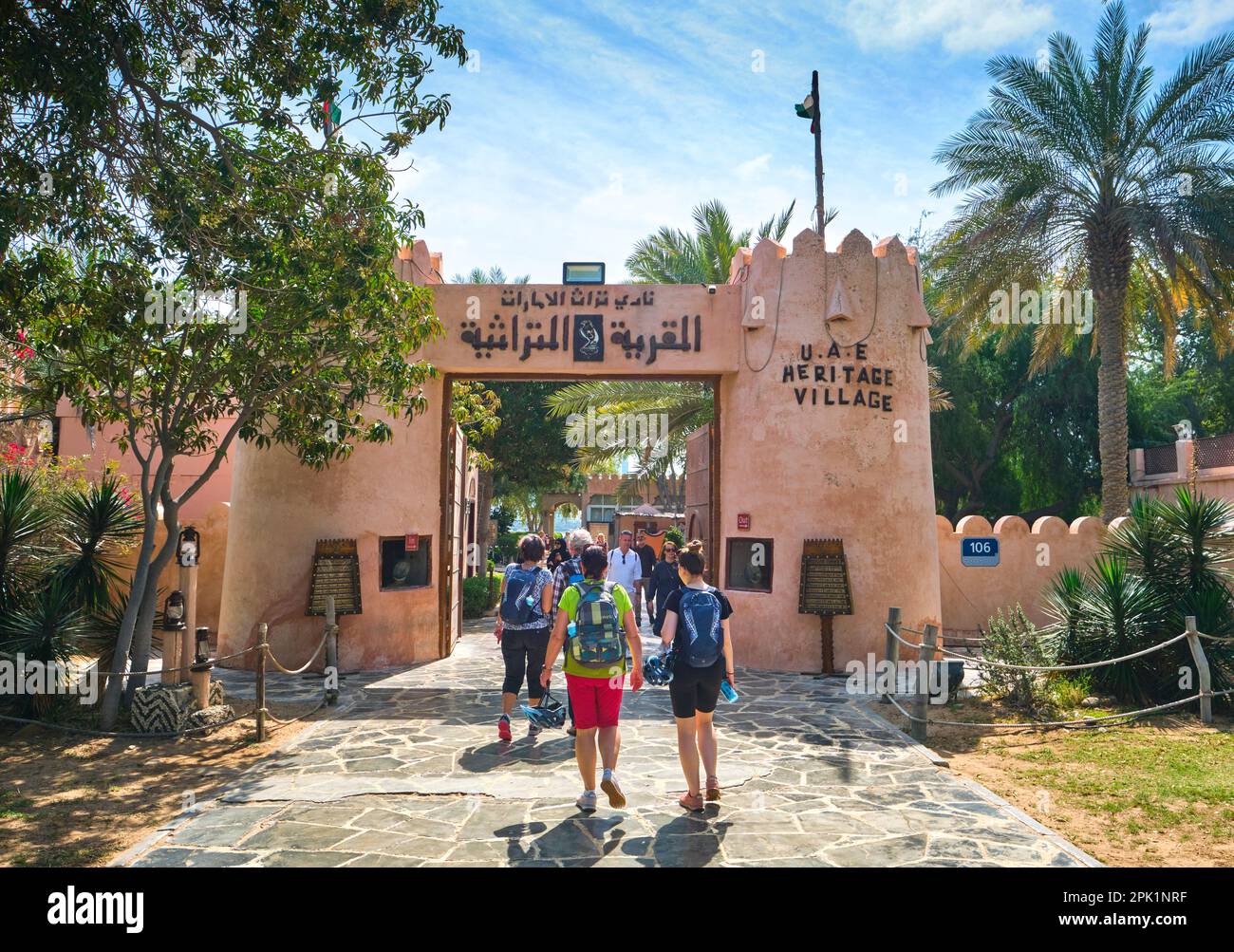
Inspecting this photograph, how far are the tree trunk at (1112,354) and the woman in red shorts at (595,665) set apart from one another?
573 inches

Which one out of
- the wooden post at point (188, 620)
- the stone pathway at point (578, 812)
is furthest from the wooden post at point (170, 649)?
the stone pathway at point (578, 812)

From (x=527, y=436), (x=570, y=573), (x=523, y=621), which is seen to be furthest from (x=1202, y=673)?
(x=527, y=436)

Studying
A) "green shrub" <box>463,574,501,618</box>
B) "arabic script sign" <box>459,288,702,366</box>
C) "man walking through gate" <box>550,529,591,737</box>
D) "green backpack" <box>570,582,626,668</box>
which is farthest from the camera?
"green shrub" <box>463,574,501,618</box>

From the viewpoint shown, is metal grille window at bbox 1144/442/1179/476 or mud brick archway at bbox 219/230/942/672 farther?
metal grille window at bbox 1144/442/1179/476

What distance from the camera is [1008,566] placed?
56.3 ft

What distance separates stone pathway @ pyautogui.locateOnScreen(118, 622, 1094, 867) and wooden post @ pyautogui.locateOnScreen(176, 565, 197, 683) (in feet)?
5.40

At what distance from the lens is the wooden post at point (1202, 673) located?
9.55m

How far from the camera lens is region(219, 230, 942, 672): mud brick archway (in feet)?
42.6

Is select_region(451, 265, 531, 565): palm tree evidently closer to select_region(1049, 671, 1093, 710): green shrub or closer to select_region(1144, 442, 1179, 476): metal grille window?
select_region(1049, 671, 1093, 710): green shrub

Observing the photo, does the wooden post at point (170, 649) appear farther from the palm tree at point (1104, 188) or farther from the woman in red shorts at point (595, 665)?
the palm tree at point (1104, 188)

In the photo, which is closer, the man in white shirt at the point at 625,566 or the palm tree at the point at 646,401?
the man in white shirt at the point at 625,566

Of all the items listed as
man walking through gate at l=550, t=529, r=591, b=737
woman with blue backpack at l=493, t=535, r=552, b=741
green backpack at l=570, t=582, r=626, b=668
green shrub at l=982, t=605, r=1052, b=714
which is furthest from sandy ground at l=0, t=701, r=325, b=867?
green shrub at l=982, t=605, r=1052, b=714

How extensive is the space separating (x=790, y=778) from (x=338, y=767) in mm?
3917
